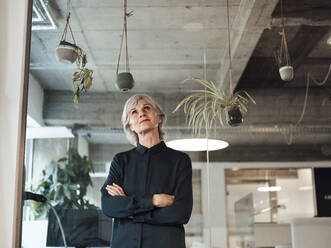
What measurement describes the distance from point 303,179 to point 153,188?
1.07 meters

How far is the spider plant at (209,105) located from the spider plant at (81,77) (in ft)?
1.84

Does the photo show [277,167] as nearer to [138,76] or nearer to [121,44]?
[138,76]

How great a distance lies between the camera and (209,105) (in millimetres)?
2439

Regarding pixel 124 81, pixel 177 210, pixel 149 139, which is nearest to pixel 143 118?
pixel 149 139

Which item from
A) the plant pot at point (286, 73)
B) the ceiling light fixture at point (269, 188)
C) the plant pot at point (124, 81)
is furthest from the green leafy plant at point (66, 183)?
the plant pot at point (286, 73)

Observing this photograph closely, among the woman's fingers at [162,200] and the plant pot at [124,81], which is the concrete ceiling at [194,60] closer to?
the plant pot at [124,81]

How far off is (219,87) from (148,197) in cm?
81

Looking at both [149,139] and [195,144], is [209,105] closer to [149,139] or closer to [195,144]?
[195,144]

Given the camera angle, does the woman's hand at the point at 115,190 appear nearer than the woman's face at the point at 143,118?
Yes

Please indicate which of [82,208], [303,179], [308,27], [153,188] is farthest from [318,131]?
[82,208]

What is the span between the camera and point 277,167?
2645 millimetres

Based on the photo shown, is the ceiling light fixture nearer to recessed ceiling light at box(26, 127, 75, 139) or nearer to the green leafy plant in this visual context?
the green leafy plant

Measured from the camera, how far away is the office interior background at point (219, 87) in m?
2.44

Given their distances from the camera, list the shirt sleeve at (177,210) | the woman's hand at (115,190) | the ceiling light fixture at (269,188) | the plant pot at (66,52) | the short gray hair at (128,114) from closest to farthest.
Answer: the shirt sleeve at (177,210) → the woman's hand at (115,190) → the short gray hair at (128,114) → the plant pot at (66,52) → the ceiling light fixture at (269,188)
